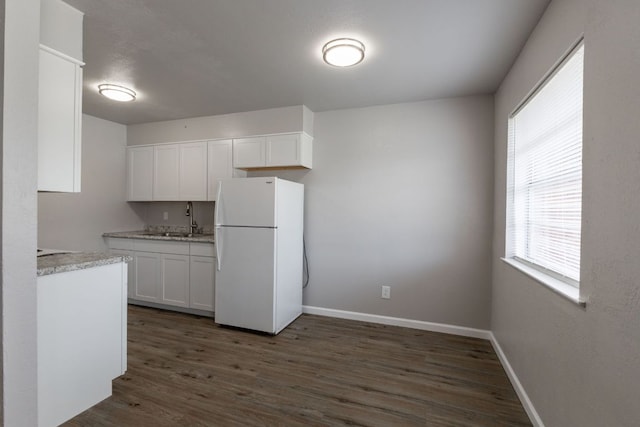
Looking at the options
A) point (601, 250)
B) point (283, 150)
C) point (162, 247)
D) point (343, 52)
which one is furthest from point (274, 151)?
point (601, 250)

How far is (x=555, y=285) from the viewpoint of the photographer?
1.53m

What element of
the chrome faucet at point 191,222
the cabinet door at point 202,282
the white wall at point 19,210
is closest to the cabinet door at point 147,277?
Answer: the cabinet door at point 202,282

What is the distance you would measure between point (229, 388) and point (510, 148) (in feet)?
9.24

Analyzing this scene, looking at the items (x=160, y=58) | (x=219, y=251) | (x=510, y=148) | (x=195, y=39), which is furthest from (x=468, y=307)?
(x=160, y=58)

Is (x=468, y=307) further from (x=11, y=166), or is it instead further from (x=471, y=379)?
(x=11, y=166)

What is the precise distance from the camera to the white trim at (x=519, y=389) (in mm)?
1705

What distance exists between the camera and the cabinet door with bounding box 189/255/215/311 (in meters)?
3.37

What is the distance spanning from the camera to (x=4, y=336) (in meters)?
1.22

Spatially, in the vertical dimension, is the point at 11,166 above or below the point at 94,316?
above

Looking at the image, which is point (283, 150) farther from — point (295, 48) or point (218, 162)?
point (295, 48)

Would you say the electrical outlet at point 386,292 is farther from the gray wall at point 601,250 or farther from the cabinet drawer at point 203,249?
the cabinet drawer at point 203,249

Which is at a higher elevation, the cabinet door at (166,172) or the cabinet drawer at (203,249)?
the cabinet door at (166,172)

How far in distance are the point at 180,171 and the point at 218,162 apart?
605mm

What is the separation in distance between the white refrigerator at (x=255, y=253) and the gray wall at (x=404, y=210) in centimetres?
48
